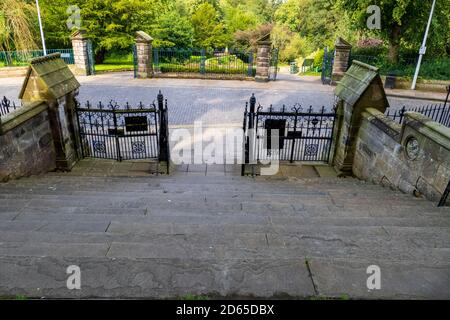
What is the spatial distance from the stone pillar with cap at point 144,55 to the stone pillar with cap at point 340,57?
10944mm

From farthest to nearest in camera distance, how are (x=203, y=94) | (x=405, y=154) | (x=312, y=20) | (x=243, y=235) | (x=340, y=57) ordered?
(x=312, y=20)
(x=340, y=57)
(x=203, y=94)
(x=405, y=154)
(x=243, y=235)

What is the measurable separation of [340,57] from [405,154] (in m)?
14.3

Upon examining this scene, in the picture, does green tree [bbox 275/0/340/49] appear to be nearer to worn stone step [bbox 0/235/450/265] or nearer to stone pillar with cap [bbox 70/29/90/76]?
stone pillar with cap [bbox 70/29/90/76]

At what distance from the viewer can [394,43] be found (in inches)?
828

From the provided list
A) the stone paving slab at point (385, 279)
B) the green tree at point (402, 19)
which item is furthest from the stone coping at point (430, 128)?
the green tree at point (402, 19)

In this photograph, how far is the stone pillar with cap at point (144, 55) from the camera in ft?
65.0

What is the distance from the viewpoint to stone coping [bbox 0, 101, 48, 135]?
21.2 ft

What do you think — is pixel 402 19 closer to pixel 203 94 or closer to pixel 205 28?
pixel 203 94

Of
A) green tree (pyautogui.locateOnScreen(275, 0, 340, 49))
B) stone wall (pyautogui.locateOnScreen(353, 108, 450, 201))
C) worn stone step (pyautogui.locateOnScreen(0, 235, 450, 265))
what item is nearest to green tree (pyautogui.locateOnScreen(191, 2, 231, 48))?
green tree (pyautogui.locateOnScreen(275, 0, 340, 49))
